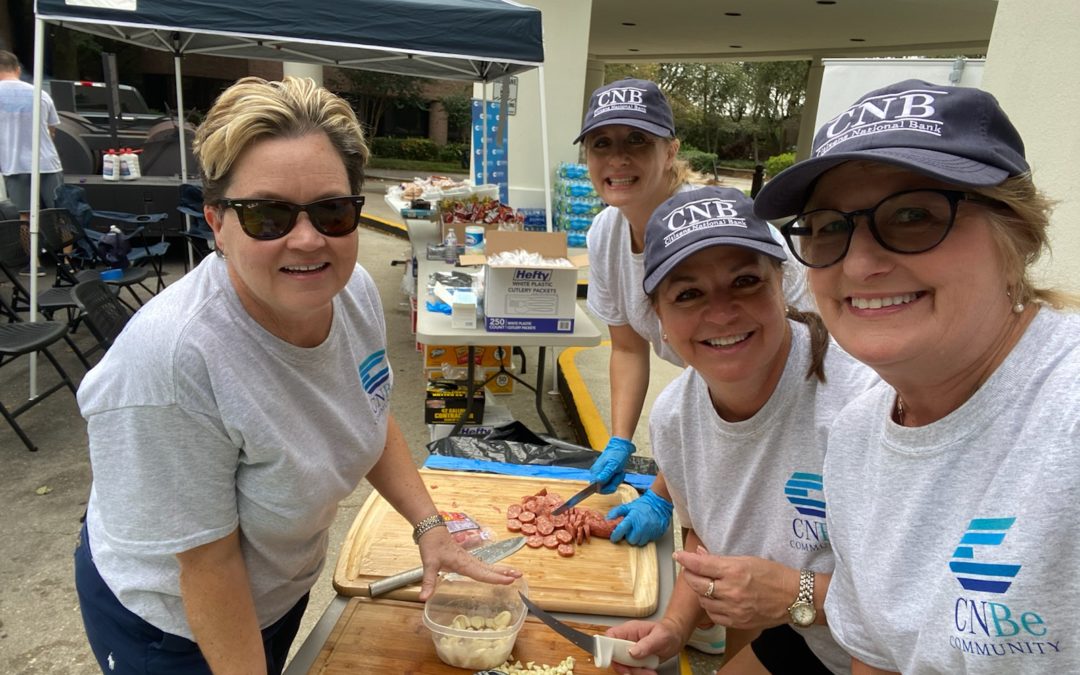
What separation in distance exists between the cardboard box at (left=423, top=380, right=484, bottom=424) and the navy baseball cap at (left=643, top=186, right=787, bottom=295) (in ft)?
10.4

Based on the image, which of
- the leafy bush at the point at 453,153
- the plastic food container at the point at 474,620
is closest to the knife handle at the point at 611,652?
the plastic food container at the point at 474,620

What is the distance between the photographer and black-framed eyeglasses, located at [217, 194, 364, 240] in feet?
4.32

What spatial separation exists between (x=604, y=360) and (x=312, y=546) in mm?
5021

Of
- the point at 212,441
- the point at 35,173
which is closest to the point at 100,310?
the point at 35,173

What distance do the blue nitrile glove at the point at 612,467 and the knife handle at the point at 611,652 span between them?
790mm

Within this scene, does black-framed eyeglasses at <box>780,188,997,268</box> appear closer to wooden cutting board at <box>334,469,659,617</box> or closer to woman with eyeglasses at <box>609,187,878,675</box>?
woman with eyeglasses at <box>609,187,878,675</box>

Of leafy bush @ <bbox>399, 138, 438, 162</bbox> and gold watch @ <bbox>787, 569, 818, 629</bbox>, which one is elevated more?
leafy bush @ <bbox>399, 138, 438, 162</bbox>

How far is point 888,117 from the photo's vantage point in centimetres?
102

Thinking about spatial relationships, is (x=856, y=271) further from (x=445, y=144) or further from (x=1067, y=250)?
(x=445, y=144)

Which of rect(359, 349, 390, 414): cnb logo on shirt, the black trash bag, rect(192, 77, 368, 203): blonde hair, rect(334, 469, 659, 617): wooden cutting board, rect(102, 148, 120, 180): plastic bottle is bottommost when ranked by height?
the black trash bag

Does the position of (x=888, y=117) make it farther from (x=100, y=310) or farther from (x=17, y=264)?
(x=17, y=264)

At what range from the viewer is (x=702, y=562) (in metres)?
1.59

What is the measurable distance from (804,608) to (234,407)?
132cm

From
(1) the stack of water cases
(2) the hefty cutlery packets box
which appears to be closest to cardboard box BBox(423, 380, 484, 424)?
(2) the hefty cutlery packets box
